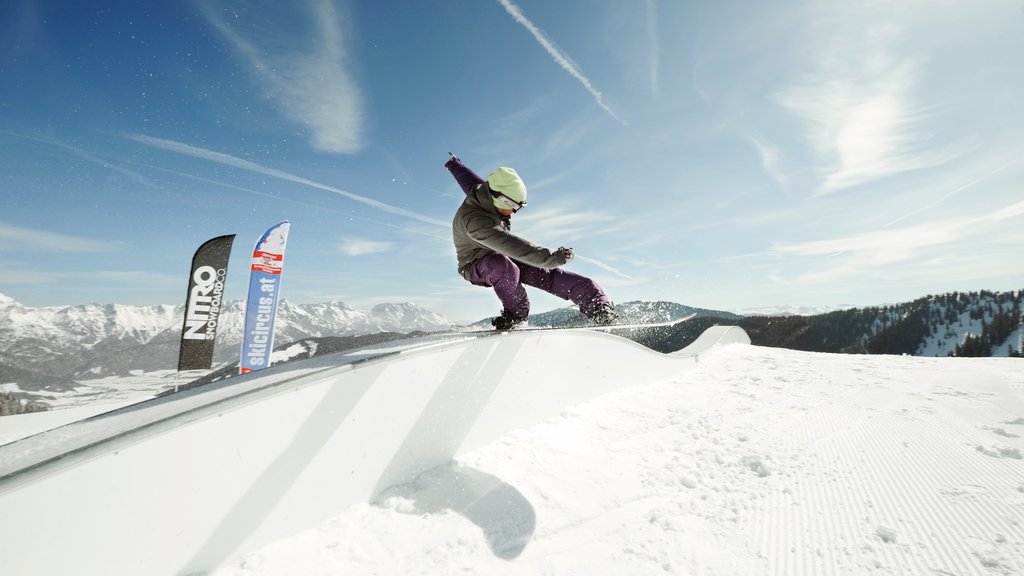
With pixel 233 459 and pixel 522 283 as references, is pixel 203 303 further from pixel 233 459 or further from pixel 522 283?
pixel 233 459

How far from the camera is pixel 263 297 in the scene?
33.3ft

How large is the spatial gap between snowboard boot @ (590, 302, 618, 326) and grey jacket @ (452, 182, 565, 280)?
1492 mm

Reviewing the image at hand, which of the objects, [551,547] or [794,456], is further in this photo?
[794,456]

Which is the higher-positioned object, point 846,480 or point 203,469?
point 203,469

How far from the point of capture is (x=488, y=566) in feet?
5.81

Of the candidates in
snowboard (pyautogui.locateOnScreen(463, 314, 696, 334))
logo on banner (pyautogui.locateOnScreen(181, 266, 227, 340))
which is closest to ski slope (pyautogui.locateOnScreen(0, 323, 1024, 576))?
snowboard (pyautogui.locateOnScreen(463, 314, 696, 334))

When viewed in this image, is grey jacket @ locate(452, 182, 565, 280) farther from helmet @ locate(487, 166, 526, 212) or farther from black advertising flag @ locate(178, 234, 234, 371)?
black advertising flag @ locate(178, 234, 234, 371)

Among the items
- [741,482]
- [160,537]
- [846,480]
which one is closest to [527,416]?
[741,482]

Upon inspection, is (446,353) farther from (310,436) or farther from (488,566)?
(488,566)

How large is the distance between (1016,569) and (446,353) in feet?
9.41

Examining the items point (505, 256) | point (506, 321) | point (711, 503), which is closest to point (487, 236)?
point (505, 256)

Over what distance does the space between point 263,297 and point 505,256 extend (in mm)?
8569

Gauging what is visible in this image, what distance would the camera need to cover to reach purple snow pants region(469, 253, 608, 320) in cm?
410

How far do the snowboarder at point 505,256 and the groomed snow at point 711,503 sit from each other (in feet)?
4.34
